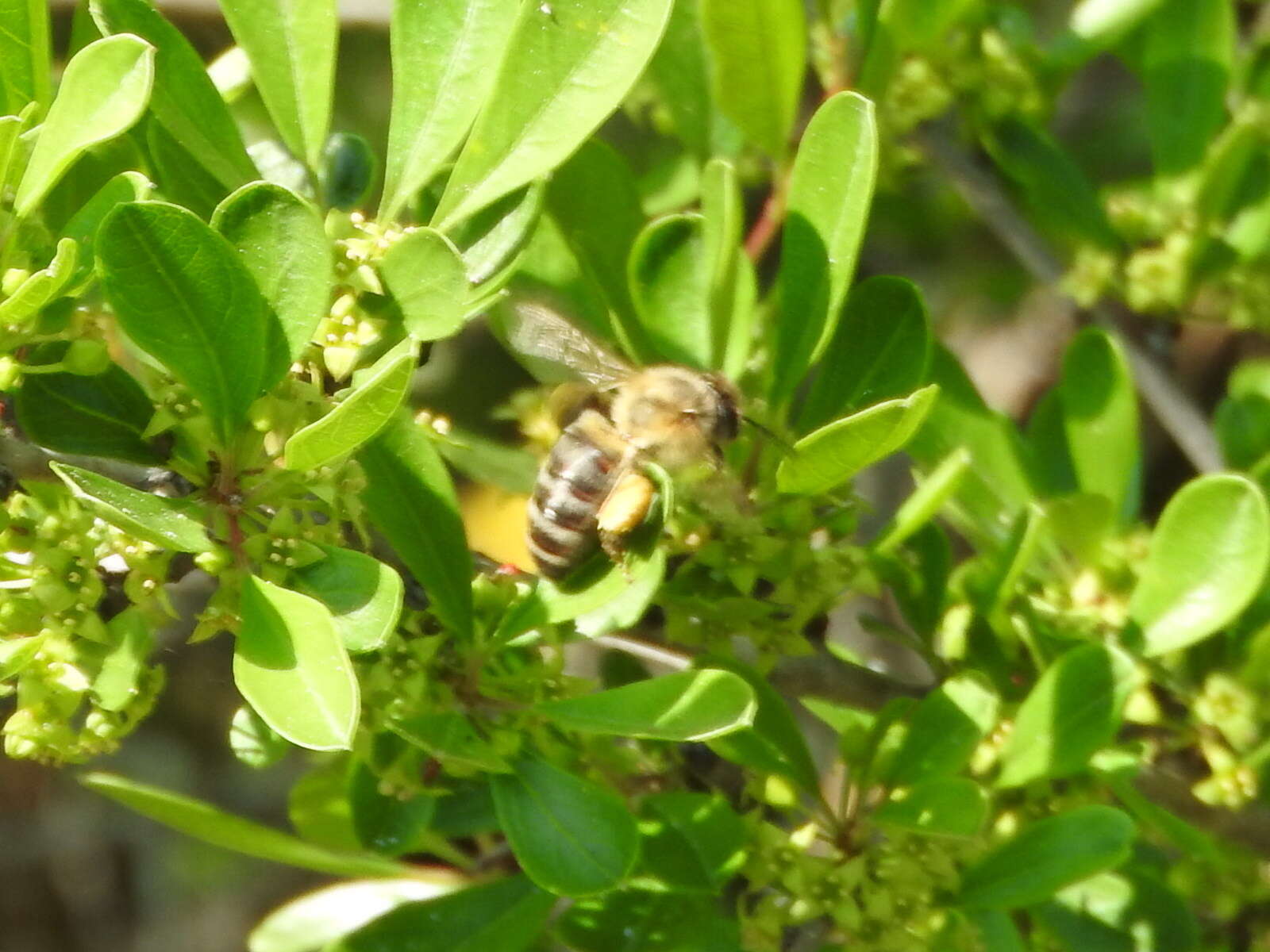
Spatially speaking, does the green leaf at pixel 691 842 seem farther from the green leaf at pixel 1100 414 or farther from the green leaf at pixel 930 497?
the green leaf at pixel 1100 414

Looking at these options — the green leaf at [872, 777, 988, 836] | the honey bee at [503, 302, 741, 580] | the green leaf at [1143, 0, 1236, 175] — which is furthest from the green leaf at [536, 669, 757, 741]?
the green leaf at [1143, 0, 1236, 175]

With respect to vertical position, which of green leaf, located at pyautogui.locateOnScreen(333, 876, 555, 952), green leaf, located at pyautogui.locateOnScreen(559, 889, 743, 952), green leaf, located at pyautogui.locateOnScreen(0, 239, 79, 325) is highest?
green leaf, located at pyautogui.locateOnScreen(0, 239, 79, 325)

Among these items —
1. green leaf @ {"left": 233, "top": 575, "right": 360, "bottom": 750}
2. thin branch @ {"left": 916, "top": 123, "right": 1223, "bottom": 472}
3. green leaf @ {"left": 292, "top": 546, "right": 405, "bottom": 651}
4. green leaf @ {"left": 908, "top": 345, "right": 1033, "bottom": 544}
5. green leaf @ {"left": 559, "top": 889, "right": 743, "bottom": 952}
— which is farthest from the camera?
thin branch @ {"left": 916, "top": 123, "right": 1223, "bottom": 472}

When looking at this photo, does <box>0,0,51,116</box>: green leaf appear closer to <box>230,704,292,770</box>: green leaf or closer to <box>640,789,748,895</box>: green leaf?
<box>230,704,292,770</box>: green leaf

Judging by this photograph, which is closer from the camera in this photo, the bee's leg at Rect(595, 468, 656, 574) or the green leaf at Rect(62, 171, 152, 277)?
the green leaf at Rect(62, 171, 152, 277)

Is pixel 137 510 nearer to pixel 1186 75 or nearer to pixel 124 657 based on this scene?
pixel 124 657

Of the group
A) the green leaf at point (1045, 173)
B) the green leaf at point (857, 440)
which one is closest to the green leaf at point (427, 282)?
the green leaf at point (857, 440)

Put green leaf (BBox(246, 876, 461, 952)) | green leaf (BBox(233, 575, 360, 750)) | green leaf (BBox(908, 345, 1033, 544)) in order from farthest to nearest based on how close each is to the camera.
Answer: green leaf (BBox(246, 876, 461, 952)), green leaf (BBox(908, 345, 1033, 544)), green leaf (BBox(233, 575, 360, 750))

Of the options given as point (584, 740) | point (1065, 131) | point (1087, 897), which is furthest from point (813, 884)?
point (1065, 131)
